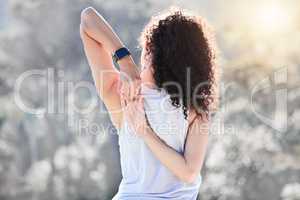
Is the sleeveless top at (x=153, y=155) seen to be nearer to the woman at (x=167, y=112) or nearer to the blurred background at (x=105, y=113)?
the woman at (x=167, y=112)

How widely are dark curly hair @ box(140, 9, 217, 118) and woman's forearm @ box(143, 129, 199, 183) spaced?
9 cm

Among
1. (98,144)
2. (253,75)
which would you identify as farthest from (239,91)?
(98,144)

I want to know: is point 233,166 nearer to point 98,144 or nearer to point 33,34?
point 98,144

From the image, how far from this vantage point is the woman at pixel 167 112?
1.36m

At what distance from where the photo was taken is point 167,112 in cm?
137

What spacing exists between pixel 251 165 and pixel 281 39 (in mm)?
1067

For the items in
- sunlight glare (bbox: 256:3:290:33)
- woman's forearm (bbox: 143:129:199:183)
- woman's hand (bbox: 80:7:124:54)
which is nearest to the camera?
woman's forearm (bbox: 143:129:199:183)

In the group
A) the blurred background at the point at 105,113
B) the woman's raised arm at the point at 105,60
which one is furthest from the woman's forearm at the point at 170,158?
the blurred background at the point at 105,113

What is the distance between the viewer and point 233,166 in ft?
15.9

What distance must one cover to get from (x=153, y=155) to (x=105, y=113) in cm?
349

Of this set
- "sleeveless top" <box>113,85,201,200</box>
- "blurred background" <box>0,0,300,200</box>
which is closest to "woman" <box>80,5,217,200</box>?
"sleeveless top" <box>113,85,201,200</box>

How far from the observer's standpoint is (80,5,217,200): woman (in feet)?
4.46

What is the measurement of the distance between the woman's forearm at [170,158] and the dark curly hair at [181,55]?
9cm

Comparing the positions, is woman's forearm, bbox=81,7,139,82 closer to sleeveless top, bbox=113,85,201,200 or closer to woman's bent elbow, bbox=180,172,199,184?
sleeveless top, bbox=113,85,201,200
